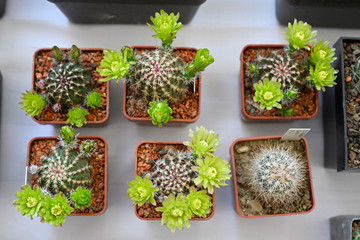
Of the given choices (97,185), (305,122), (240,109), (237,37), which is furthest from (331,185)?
(97,185)

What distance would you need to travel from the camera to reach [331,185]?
1971 mm

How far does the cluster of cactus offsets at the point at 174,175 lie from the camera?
1562mm

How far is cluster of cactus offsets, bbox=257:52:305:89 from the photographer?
66.9 inches

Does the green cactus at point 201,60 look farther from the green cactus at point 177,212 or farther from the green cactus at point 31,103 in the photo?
the green cactus at point 31,103

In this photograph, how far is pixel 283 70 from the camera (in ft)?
5.58

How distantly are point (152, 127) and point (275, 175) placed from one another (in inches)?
27.9

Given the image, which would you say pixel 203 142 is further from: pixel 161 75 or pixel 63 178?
pixel 63 178

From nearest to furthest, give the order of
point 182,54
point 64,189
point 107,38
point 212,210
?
point 64,189
point 212,210
point 182,54
point 107,38

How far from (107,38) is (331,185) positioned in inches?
57.5

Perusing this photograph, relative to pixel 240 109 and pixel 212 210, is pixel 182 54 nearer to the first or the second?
pixel 240 109

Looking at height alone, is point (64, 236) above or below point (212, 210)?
below

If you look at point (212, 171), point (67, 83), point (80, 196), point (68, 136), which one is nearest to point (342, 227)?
point (212, 171)

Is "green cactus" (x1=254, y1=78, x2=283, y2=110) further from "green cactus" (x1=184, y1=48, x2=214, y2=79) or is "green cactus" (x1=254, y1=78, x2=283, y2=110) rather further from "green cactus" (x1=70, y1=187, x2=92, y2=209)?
"green cactus" (x1=70, y1=187, x2=92, y2=209)

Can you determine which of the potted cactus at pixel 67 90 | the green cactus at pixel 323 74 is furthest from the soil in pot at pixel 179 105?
the green cactus at pixel 323 74
